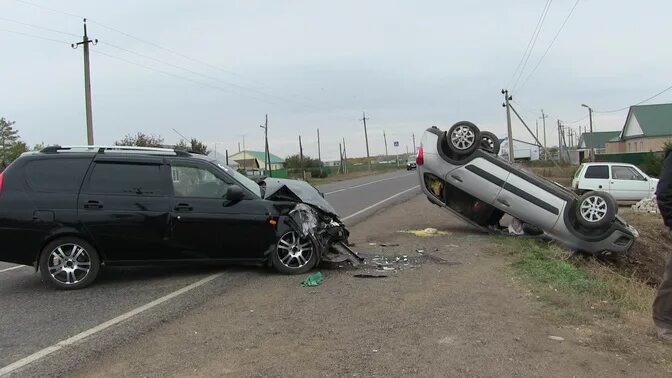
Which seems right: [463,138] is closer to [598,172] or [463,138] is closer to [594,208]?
[594,208]

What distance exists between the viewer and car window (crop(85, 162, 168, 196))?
7633mm

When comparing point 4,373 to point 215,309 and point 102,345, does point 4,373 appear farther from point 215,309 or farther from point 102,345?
point 215,309

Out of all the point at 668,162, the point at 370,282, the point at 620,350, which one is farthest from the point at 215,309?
the point at 668,162

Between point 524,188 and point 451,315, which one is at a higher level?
point 524,188

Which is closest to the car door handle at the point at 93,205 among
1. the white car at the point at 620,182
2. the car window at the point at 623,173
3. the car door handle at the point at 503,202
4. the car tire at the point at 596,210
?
the car door handle at the point at 503,202

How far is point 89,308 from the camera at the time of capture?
257 inches

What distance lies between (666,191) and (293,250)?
454 centimetres

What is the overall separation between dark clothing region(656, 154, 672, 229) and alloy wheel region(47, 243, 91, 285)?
6442 mm

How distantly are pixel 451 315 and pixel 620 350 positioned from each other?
1.59m

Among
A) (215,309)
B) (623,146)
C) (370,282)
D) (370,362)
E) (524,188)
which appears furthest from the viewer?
(623,146)

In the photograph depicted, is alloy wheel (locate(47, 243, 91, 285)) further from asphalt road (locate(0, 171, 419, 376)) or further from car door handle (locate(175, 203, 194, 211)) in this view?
car door handle (locate(175, 203, 194, 211))

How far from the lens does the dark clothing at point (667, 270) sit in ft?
16.5

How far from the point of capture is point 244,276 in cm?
789

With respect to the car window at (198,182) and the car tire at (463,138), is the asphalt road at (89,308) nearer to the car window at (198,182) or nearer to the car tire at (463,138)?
the car window at (198,182)
